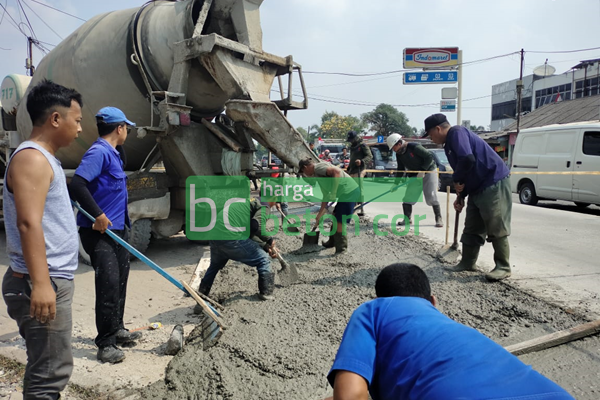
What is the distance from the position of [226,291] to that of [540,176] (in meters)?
8.68

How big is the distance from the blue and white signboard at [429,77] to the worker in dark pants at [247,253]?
1359 cm

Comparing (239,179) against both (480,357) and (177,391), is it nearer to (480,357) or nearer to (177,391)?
(177,391)

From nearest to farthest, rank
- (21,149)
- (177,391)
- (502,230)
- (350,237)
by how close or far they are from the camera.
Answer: (21,149), (177,391), (502,230), (350,237)

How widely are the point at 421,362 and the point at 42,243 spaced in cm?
156

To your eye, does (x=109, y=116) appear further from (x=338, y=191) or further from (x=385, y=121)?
(x=385, y=121)

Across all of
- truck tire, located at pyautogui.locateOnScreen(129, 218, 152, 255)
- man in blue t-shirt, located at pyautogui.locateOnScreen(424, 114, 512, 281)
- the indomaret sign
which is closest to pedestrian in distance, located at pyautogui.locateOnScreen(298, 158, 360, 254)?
man in blue t-shirt, located at pyautogui.locateOnScreen(424, 114, 512, 281)

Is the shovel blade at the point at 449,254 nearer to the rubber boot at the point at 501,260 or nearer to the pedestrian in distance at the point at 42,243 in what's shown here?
the rubber boot at the point at 501,260

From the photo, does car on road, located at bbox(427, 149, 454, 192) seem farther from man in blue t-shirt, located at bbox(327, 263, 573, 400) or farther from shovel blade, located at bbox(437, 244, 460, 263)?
man in blue t-shirt, located at bbox(327, 263, 573, 400)

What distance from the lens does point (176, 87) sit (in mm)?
4820

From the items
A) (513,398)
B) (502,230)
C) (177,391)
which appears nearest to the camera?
(513,398)

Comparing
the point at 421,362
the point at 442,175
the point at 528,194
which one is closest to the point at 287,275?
the point at 421,362

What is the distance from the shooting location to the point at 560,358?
103 inches

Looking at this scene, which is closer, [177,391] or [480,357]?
[480,357]

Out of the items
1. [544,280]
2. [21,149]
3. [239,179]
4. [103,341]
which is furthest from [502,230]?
[21,149]
